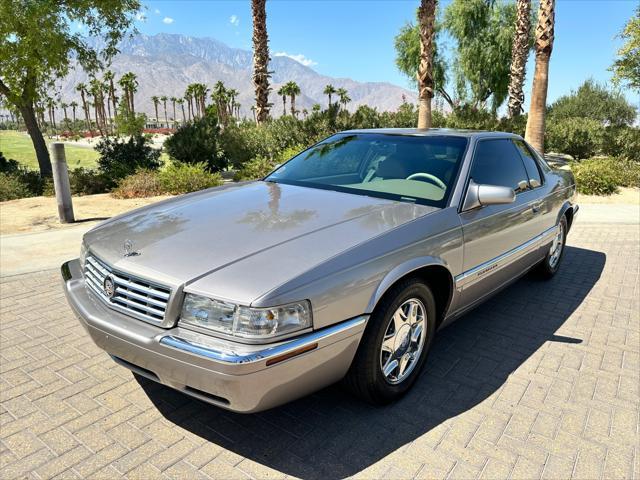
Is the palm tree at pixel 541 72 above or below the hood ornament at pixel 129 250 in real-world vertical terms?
A: above

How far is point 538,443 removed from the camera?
272 centimetres

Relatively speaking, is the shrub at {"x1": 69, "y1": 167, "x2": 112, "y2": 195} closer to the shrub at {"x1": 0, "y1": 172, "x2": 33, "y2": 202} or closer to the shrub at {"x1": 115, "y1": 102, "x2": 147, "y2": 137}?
the shrub at {"x1": 0, "y1": 172, "x2": 33, "y2": 202}

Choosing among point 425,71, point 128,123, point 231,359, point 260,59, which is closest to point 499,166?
point 231,359

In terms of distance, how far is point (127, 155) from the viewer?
14.1 metres

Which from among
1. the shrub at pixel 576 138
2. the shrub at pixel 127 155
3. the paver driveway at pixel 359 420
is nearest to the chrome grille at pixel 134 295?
the paver driveway at pixel 359 420

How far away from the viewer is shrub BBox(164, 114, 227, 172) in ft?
46.5

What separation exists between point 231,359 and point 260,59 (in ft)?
56.7

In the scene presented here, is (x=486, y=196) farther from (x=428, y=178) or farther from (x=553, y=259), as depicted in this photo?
(x=553, y=259)

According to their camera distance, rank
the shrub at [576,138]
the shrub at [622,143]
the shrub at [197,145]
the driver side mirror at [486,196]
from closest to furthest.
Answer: the driver side mirror at [486,196]
the shrub at [197,145]
the shrub at [622,143]
the shrub at [576,138]

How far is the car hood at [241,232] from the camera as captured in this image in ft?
7.98

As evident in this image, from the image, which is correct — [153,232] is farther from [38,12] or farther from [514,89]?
[514,89]

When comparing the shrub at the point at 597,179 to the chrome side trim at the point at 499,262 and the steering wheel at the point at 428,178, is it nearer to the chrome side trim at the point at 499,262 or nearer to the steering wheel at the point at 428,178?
the chrome side trim at the point at 499,262

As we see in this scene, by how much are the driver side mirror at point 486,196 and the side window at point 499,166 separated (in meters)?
0.24

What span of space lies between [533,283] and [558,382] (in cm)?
230
